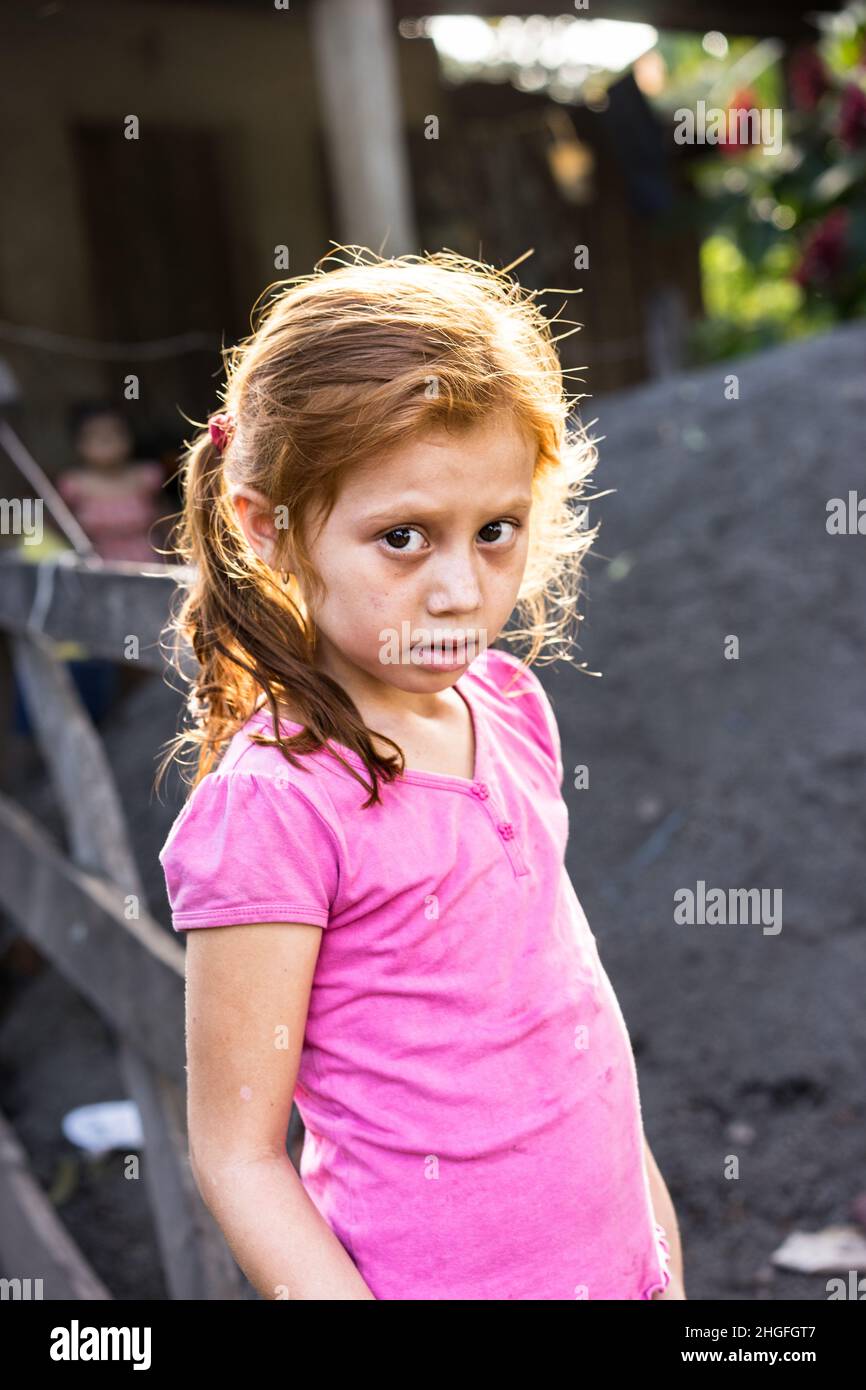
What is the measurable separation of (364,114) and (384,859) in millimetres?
5244

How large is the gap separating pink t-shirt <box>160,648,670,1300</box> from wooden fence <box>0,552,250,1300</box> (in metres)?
0.51

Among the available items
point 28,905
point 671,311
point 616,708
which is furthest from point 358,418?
point 671,311

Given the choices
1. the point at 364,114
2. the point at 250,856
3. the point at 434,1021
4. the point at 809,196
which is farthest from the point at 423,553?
the point at 809,196

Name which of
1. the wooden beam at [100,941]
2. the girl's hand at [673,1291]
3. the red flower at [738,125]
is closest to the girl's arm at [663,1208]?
the girl's hand at [673,1291]

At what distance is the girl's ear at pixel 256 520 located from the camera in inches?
41.1

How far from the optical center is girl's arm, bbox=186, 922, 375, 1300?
3.18ft

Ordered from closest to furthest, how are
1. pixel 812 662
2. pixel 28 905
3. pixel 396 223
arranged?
pixel 28 905 → pixel 812 662 → pixel 396 223

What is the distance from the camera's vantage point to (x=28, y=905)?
7.97 ft

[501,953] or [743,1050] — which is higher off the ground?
[501,953]

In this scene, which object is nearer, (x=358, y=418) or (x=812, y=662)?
(x=358, y=418)

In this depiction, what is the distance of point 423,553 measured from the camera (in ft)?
3.27

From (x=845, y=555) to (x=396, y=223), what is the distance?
2493 mm

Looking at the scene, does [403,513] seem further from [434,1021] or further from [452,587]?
[434,1021]
